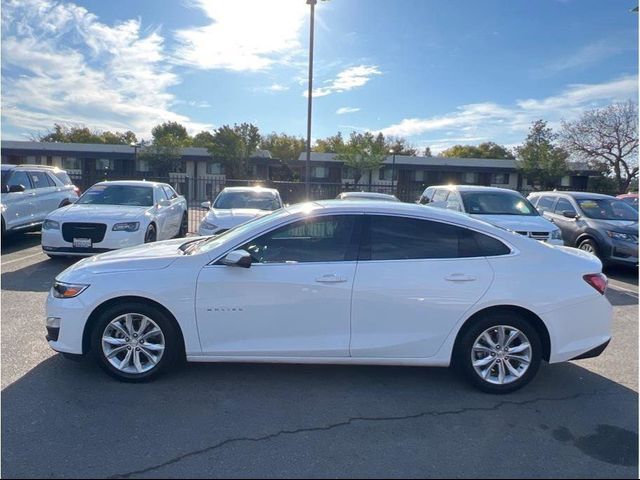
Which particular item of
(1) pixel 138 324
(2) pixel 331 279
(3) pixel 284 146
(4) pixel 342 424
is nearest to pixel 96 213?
(1) pixel 138 324

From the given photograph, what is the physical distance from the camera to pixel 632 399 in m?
3.76

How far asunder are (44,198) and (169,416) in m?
10.5

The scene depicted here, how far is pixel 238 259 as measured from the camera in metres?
3.62

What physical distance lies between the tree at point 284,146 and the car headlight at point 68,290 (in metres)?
57.6

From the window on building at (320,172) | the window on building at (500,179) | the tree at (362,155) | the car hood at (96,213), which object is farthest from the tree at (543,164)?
the car hood at (96,213)

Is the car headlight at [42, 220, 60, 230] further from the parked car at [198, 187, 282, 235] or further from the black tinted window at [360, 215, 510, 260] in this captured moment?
the black tinted window at [360, 215, 510, 260]

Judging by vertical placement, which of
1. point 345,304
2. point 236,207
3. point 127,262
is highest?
point 236,207

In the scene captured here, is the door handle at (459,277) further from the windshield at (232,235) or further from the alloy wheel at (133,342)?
the alloy wheel at (133,342)

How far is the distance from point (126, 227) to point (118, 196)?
1841 mm

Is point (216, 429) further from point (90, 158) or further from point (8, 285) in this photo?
point (90, 158)

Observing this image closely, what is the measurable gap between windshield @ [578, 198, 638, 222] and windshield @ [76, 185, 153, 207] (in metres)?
9.79

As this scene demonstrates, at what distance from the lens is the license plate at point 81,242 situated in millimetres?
8250

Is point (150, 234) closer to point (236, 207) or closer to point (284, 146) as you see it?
point (236, 207)

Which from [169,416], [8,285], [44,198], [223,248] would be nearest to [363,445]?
[169,416]
